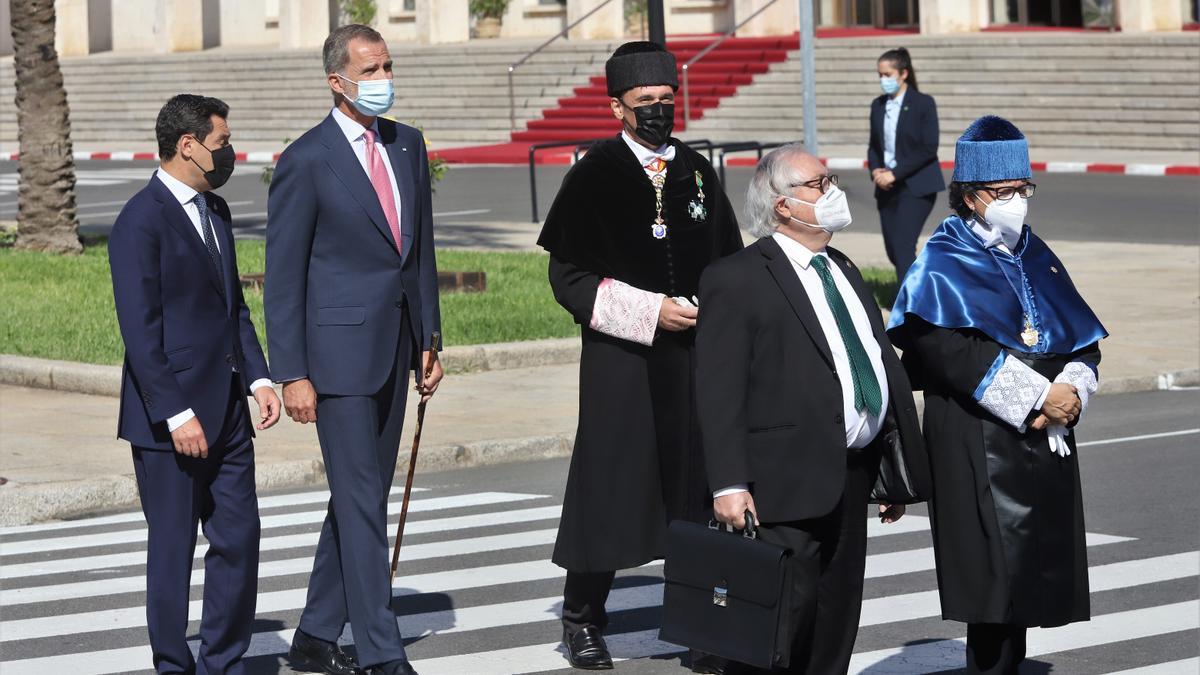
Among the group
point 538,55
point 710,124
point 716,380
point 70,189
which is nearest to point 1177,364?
point 716,380

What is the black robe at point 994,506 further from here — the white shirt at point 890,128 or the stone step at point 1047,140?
the stone step at point 1047,140

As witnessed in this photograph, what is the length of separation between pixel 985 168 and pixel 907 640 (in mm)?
2017

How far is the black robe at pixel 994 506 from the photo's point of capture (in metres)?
5.84

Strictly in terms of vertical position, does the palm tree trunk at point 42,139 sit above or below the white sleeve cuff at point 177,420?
above

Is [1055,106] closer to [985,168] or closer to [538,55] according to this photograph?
[538,55]

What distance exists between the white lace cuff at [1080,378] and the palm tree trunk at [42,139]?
14.9 meters

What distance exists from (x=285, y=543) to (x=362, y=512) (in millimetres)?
2832

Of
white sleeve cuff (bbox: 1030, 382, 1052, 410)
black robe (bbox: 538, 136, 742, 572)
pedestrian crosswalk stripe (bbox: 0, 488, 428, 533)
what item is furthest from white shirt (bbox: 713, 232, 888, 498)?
pedestrian crosswalk stripe (bbox: 0, 488, 428, 533)

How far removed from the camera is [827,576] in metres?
5.62

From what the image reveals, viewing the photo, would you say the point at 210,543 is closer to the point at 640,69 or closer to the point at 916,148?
the point at 640,69

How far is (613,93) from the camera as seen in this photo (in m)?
6.88

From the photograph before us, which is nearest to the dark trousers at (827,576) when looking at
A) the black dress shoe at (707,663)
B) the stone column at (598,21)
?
the black dress shoe at (707,663)

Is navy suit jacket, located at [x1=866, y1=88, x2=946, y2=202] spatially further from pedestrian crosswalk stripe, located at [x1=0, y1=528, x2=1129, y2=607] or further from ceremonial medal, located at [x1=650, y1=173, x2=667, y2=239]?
ceremonial medal, located at [x1=650, y1=173, x2=667, y2=239]

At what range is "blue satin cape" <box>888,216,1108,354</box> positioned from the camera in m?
5.91
